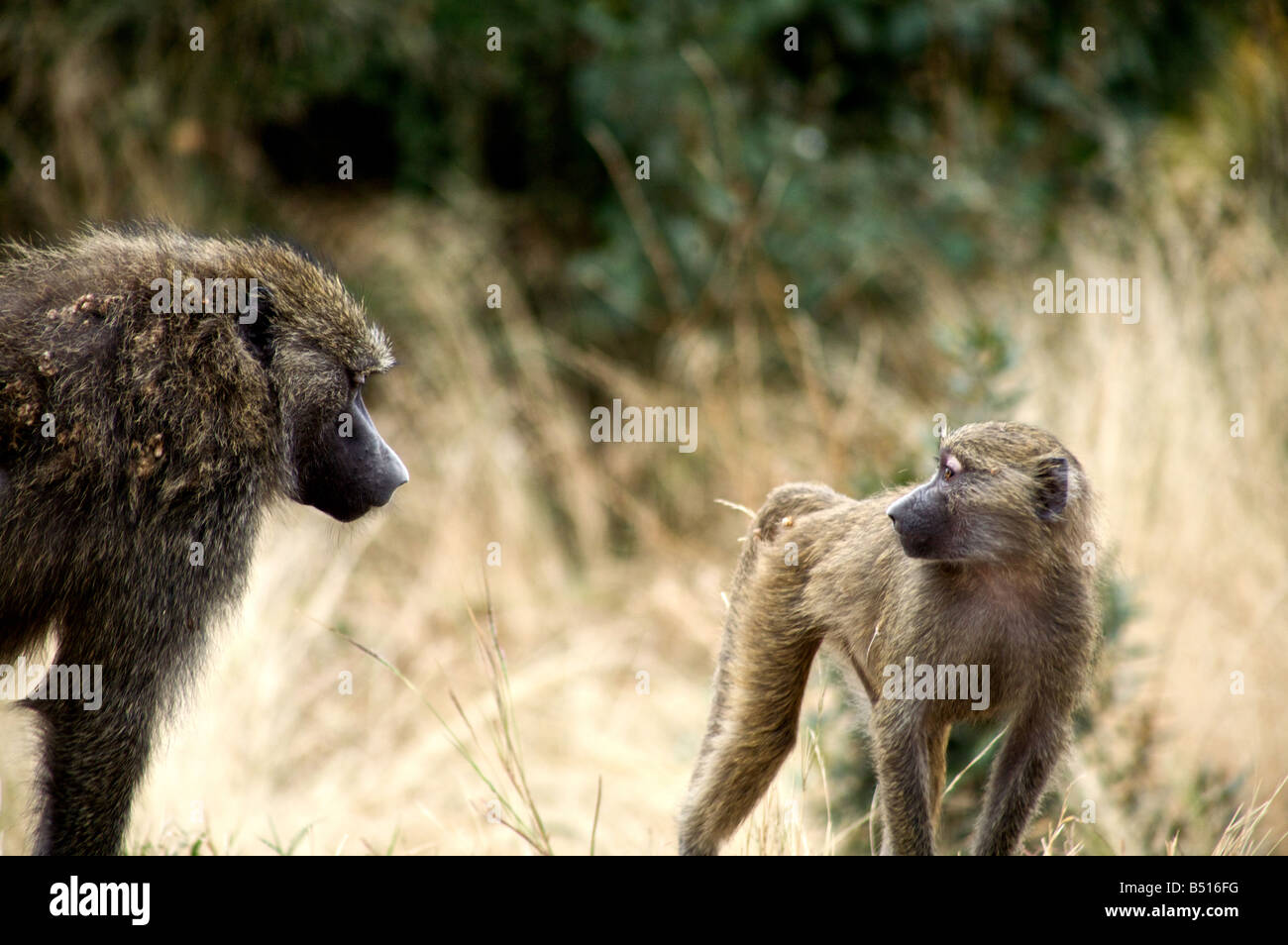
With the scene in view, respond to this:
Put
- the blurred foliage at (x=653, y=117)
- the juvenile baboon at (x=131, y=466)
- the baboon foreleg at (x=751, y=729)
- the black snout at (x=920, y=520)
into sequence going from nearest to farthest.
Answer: the black snout at (x=920, y=520) → the juvenile baboon at (x=131, y=466) → the baboon foreleg at (x=751, y=729) → the blurred foliage at (x=653, y=117)

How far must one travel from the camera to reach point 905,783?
2832mm

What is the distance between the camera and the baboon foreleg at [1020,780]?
2850 millimetres

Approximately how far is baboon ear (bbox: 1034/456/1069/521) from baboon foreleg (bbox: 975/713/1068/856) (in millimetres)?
431

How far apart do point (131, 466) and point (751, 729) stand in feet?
5.02

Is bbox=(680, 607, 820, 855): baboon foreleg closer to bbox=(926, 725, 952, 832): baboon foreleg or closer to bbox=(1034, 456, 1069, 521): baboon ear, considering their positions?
bbox=(926, 725, 952, 832): baboon foreleg

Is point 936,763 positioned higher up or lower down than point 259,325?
lower down

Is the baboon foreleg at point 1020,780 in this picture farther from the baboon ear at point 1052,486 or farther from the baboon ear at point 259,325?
the baboon ear at point 259,325

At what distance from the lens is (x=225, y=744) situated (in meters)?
5.96

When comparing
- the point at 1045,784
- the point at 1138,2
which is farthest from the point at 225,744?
the point at 1138,2

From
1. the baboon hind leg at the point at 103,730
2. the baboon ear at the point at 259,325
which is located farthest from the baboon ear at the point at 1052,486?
the baboon hind leg at the point at 103,730

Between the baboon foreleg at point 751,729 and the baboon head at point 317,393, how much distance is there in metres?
0.95

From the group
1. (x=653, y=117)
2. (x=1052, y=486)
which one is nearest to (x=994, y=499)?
(x=1052, y=486)

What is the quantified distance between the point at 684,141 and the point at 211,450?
5.94m

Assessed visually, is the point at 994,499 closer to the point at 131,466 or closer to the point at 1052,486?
the point at 1052,486
